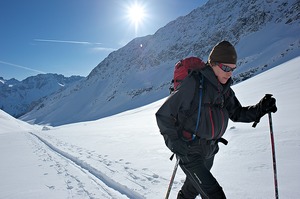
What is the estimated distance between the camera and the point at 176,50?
13462cm

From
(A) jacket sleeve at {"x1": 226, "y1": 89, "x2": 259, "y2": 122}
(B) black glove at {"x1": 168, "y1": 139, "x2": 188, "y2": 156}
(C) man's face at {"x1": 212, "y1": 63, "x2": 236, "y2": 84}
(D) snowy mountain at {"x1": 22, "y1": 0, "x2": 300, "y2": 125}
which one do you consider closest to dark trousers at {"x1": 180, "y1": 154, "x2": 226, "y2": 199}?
(B) black glove at {"x1": 168, "y1": 139, "x2": 188, "y2": 156}

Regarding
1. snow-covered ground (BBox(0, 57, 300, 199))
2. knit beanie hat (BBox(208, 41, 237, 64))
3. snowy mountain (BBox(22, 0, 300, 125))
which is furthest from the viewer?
snowy mountain (BBox(22, 0, 300, 125))

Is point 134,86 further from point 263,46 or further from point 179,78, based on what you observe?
point 179,78

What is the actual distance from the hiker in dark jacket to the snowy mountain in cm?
5314

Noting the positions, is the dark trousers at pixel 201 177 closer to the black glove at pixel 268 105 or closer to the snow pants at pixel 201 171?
the snow pants at pixel 201 171

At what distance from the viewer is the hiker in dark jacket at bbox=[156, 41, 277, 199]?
9.07 feet

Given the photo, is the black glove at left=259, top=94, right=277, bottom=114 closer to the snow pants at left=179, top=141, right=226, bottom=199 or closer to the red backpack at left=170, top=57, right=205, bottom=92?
the snow pants at left=179, top=141, right=226, bottom=199

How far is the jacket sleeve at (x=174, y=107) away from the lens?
2744 millimetres

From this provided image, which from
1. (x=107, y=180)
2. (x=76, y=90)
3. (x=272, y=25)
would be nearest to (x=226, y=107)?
(x=107, y=180)

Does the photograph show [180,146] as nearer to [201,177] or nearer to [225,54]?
[201,177]

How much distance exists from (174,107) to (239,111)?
115 centimetres

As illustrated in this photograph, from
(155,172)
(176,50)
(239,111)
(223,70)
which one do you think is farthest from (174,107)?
(176,50)

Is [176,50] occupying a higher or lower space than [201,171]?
higher

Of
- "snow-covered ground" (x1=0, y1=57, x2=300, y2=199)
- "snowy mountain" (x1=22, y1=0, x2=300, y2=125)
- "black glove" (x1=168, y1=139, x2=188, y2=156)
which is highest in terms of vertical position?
"snowy mountain" (x1=22, y1=0, x2=300, y2=125)
